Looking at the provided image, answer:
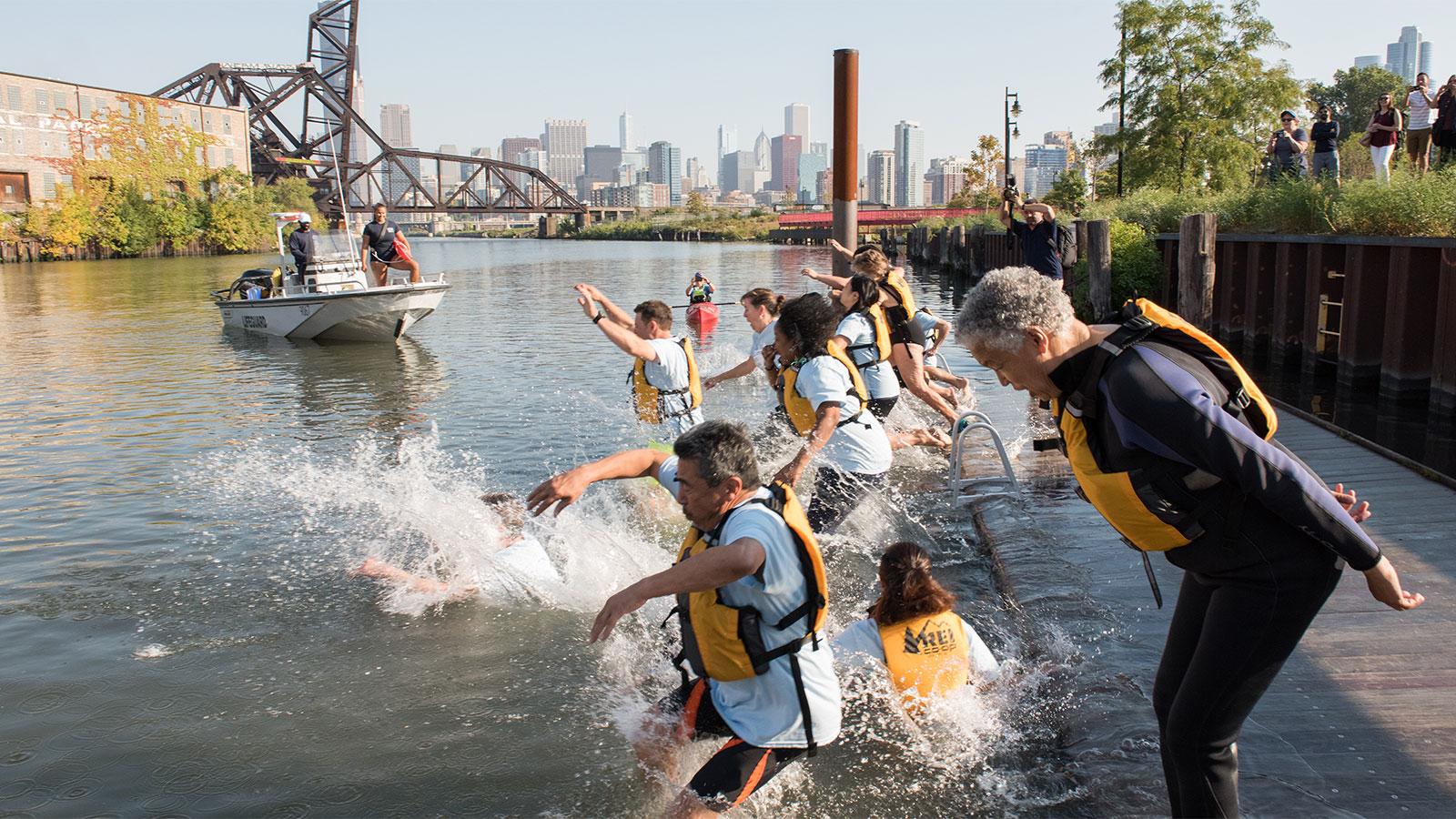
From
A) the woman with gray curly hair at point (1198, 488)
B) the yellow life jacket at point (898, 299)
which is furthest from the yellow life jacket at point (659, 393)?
the woman with gray curly hair at point (1198, 488)

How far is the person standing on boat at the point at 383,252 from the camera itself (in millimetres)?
23730

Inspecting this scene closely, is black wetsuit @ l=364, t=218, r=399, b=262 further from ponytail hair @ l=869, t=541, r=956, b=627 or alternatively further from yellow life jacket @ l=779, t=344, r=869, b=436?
ponytail hair @ l=869, t=541, r=956, b=627

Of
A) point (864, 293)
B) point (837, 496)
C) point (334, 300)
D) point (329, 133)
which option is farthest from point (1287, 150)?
point (329, 133)

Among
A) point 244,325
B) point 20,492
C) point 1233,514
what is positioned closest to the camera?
point 1233,514

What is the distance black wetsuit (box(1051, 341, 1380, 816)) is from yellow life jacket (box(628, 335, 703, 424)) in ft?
17.2

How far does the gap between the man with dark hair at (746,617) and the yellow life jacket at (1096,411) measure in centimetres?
95

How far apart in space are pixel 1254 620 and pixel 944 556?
4984 millimetres

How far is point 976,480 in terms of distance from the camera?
9789mm

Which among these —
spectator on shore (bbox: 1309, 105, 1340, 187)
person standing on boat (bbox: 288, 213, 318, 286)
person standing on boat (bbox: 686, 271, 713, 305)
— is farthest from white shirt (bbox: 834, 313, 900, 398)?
person standing on boat (bbox: 288, 213, 318, 286)

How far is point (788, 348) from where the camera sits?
22.1 ft

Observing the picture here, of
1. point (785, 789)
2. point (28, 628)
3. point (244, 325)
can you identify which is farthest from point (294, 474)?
point (244, 325)

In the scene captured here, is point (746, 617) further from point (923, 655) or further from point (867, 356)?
point (867, 356)

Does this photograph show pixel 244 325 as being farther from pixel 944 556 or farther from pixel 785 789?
pixel 785 789

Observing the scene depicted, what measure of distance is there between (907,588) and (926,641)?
0.28 m
